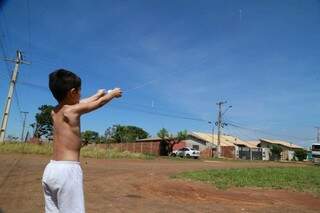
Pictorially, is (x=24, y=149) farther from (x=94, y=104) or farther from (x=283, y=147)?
(x=283, y=147)

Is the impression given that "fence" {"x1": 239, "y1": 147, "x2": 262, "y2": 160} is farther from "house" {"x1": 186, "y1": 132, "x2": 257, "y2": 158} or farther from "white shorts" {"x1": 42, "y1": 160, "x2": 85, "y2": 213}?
"white shorts" {"x1": 42, "y1": 160, "x2": 85, "y2": 213}

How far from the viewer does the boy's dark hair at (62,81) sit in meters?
3.40

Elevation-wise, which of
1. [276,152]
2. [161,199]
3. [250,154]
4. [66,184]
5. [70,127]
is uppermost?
[276,152]

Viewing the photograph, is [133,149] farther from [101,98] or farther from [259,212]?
[101,98]

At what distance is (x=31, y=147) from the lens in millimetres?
32000

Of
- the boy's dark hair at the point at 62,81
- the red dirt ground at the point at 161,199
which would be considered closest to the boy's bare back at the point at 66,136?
the boy's dark hair at the point at 62,81

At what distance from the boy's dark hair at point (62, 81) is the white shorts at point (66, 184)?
0.59 meters

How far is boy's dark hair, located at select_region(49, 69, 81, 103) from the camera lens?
3.40 metres

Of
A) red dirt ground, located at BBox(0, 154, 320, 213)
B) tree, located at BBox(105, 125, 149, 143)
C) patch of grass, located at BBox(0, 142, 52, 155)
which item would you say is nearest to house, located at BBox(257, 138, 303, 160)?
tree, located at BBox(105, 125, 149, 143)

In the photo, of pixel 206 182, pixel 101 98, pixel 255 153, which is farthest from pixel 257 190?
pixel 255 153

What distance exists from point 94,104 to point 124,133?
88255 mm

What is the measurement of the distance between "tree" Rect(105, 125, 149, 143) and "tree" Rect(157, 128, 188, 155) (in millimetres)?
24279

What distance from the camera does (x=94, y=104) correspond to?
3426 millimetres

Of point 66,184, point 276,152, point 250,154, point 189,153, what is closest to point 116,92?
point 66,184
